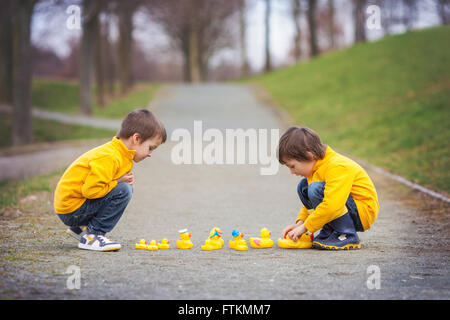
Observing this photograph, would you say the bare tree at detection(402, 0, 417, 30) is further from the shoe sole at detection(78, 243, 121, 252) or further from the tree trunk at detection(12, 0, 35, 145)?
the shoe sole at detection(78, 243, 121, 252)

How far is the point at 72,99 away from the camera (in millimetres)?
30531

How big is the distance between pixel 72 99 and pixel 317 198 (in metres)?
27.8

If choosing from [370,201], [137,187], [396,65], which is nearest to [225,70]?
[396,65]

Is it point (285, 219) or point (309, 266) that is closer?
point (309, 266)

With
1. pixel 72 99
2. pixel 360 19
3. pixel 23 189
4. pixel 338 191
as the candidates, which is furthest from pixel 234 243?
pixel 72 99

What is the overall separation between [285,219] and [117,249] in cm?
259

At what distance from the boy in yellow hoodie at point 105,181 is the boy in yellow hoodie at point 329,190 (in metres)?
1.22

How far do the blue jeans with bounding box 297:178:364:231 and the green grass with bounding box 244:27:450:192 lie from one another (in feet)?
12.6

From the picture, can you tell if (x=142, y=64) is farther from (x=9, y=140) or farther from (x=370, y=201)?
(x=370, y=201)

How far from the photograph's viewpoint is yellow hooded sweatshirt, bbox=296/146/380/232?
455 centimetres

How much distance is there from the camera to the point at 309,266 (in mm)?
4148

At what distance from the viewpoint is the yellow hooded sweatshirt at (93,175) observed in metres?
4.55

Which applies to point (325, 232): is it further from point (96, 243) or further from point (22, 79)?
point (22, 79)
